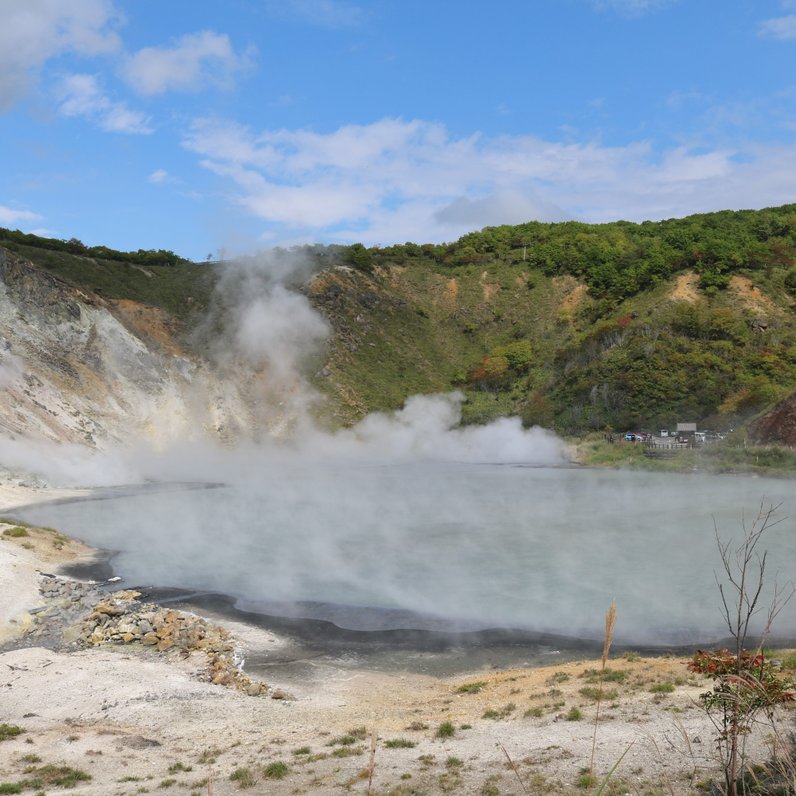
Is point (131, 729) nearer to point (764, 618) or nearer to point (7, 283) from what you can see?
point (764, 618)

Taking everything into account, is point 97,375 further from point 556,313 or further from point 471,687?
point 471,687

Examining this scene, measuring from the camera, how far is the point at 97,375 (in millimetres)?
48656

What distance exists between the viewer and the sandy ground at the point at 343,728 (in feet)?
28.0

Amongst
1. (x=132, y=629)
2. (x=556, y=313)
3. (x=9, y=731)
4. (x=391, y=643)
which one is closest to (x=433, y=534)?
(x=391, y=643)

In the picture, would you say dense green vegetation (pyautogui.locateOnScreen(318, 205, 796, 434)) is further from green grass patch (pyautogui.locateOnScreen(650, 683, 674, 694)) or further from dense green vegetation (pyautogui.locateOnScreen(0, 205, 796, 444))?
green grass patch (pyautogui.locateOnScreen(650, 683, 674, 694))

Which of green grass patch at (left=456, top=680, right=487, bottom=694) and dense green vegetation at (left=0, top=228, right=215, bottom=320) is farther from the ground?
dense green vegetation at (left=0, top=228, right=215, bottom=320)

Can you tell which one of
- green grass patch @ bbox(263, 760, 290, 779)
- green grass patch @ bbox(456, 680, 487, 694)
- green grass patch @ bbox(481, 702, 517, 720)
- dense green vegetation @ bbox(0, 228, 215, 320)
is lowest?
green grass patch @ bbox(456, 680, 487, 694)

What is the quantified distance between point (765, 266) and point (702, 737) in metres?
62.1

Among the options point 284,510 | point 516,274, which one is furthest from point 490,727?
point 516,274

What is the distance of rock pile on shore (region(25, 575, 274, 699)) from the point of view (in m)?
14.5

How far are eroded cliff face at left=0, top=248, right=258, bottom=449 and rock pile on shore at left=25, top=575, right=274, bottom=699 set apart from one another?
76.0 feet

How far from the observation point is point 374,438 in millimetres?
54844

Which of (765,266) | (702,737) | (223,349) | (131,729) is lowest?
(131,729)

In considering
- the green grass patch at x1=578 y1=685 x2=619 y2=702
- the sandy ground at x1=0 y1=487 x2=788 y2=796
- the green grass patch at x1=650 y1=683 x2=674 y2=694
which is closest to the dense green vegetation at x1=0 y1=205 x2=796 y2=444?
the green grass patch at x1=650 y1=683 x2=674 y2=694
